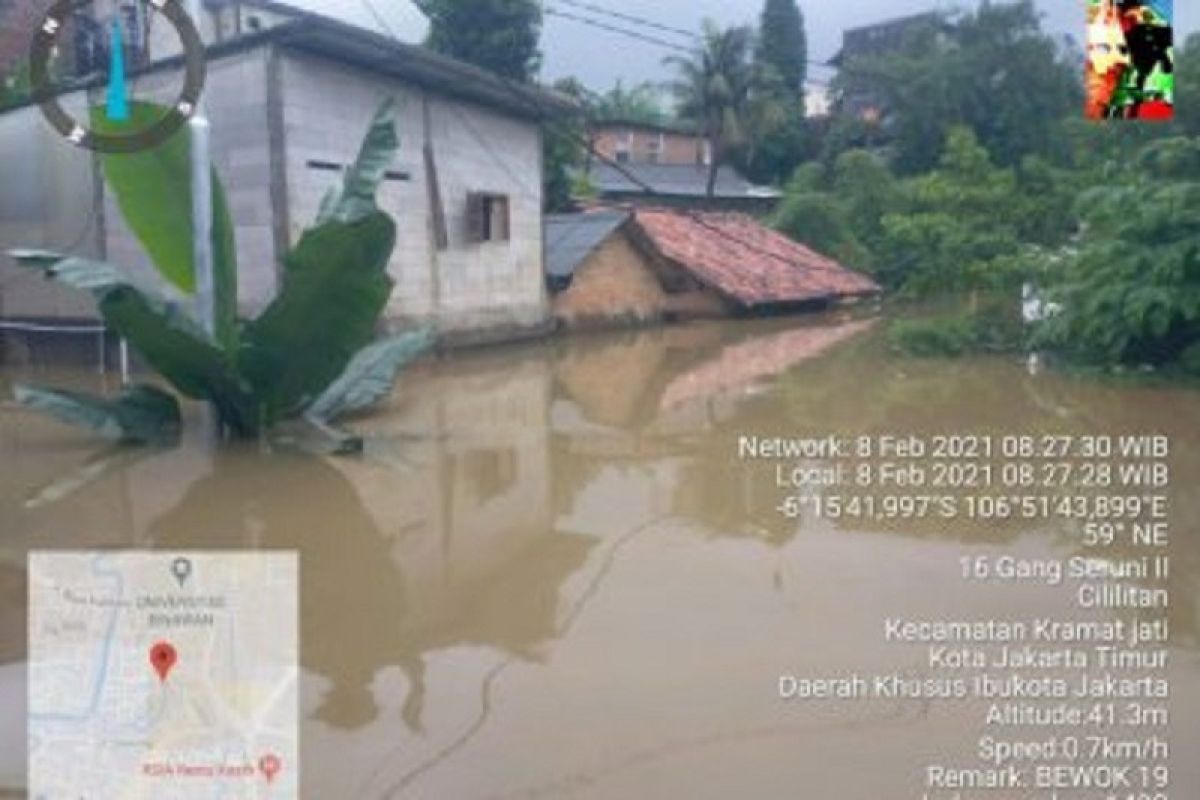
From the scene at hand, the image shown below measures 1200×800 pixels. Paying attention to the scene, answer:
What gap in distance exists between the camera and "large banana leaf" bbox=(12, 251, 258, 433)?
6.49 metres

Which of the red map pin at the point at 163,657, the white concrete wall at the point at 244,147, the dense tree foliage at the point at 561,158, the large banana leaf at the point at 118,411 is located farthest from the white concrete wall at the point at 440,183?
the red map pin at the point at 163,657

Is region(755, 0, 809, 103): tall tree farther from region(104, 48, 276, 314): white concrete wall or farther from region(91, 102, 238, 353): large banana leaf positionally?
region(91, 102, 238, 353): large banana leaf

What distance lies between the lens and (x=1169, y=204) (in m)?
9.65

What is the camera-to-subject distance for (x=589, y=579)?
15.6ft

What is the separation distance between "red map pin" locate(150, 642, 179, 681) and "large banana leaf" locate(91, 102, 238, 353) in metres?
4.50

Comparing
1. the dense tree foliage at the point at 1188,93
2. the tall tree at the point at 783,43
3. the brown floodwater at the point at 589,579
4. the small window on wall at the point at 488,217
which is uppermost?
the tall tree at the point at 783,43

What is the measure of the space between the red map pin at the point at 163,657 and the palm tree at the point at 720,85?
1193 inches

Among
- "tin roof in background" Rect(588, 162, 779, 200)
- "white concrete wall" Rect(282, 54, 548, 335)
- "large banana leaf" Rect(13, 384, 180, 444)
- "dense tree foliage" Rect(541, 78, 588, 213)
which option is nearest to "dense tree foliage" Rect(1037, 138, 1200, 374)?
"white concrete wall" Rect(282, 54, 548, 335)

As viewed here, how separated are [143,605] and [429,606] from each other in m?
1.90

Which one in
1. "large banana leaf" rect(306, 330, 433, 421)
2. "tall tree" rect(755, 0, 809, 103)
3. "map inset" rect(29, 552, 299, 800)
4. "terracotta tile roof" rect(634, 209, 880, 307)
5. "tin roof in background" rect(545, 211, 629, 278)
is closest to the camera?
"map inset" rect(29, 552, 299, 800)

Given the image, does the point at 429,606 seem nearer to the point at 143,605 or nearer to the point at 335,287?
the point at 143,605

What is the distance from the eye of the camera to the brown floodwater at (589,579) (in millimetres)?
3105

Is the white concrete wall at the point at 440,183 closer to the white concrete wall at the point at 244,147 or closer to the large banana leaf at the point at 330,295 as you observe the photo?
the white concrete wall at the point at 244,147

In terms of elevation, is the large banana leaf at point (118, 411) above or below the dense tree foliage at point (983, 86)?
below
